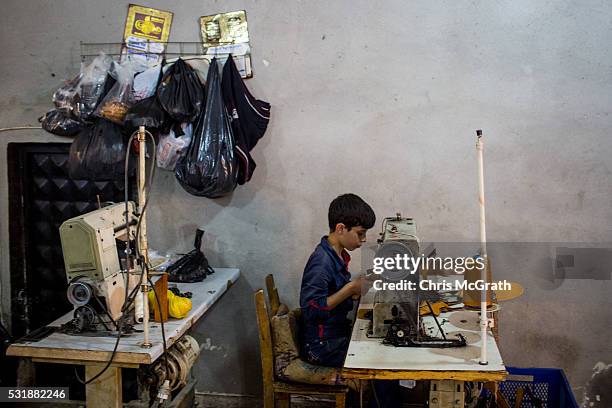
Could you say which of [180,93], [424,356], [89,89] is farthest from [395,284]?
[89,89]

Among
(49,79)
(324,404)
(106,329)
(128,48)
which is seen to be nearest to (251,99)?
(128,48)

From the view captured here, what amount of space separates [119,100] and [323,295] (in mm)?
1517

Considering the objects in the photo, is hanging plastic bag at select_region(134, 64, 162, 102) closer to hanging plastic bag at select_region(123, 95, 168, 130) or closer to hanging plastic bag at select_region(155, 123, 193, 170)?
hanging plastic bag at select_region(123, 95, 168, 130)

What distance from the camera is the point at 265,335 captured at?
307 centimetres

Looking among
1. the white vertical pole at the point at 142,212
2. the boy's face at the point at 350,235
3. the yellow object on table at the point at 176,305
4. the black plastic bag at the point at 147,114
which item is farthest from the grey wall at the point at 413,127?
the white vertical pole at the point at 142,212

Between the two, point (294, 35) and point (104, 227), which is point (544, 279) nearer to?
point (294, 35)

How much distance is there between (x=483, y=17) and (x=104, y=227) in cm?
218

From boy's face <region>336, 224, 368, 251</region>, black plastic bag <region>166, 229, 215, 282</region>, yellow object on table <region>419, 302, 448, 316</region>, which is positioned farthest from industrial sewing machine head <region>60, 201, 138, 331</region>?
yellow object on table <region>419, 302, 448, 316</region>

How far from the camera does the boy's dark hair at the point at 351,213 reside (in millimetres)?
3016

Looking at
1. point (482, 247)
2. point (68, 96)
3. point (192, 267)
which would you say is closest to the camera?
point (482, 247)

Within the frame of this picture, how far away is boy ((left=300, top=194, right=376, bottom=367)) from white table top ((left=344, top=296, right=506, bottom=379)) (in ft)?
0.77

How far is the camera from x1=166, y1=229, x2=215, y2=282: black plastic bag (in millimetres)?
3469

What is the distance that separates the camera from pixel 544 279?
3.60 metres

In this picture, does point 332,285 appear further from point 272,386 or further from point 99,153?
point 99,153
